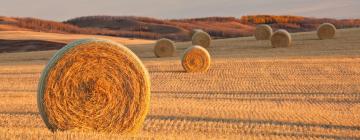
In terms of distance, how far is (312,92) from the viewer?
724 inches

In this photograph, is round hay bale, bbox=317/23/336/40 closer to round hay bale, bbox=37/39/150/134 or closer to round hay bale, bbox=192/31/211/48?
round hay bale, bbox=192/31/211/48

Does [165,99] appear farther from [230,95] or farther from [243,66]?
[243,66]

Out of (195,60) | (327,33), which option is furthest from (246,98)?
(327,33)

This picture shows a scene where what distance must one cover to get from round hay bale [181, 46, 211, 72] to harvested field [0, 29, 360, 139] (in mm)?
329

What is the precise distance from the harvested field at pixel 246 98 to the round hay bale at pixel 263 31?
606 centimetres

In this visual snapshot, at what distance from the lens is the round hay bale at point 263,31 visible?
39406 millimetres

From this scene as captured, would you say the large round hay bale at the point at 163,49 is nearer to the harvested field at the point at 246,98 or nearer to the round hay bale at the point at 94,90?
the harvested field at the point at 246,98

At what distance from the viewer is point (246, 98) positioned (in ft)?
56.5

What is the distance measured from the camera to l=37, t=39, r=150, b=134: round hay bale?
940 centimetres

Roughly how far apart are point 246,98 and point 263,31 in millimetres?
22731

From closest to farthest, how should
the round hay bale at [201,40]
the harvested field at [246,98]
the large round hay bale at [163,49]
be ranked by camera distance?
the harvested field at [246,98]
the large round hay bale at [163,49]
the round hay bale at [201,40]

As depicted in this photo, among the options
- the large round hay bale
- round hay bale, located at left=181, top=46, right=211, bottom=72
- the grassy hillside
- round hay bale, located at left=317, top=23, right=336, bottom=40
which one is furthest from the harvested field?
the grassy hillside

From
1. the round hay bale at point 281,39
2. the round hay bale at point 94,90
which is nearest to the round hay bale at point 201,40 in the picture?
the round hay bale at point 281,39

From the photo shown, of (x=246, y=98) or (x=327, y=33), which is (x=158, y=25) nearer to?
(x=327, y=33)
